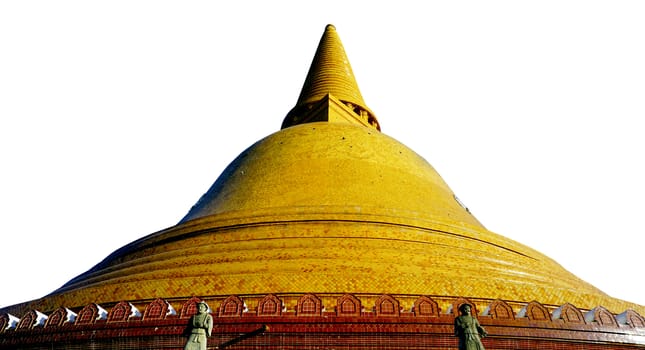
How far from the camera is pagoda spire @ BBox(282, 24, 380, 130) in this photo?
24.5 m

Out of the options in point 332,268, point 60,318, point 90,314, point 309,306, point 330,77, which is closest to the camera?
point 309,306

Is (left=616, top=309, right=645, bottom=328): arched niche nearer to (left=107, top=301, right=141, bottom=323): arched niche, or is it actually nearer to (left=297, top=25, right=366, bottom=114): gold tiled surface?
(left=107, top=301, right=141, bottom=323): arched niche

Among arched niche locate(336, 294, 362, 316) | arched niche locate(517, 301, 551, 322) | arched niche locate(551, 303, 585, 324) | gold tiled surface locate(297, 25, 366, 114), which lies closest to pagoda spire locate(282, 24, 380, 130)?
gold tiled surface locate(297, 25, 366, 114)

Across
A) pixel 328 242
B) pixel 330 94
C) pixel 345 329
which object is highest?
pixel 330 94

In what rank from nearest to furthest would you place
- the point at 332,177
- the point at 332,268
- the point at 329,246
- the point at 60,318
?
the point at 60,318
the point at 332,268
the point at 329,246
the point at 332,177

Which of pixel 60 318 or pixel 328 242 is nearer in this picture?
pixel 60 318

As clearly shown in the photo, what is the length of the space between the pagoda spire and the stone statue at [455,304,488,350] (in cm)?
1568

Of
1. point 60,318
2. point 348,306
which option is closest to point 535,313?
point 348,306

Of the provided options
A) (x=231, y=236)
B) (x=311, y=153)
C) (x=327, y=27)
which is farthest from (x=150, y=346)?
(x=327, y=27)

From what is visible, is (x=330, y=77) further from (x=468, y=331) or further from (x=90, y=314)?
(x=468, y=331)

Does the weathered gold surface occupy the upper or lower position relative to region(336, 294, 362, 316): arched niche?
upper

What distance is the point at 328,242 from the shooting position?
1340 centimetres

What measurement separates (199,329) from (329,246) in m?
5.22

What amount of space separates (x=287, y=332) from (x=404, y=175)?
8.91m
